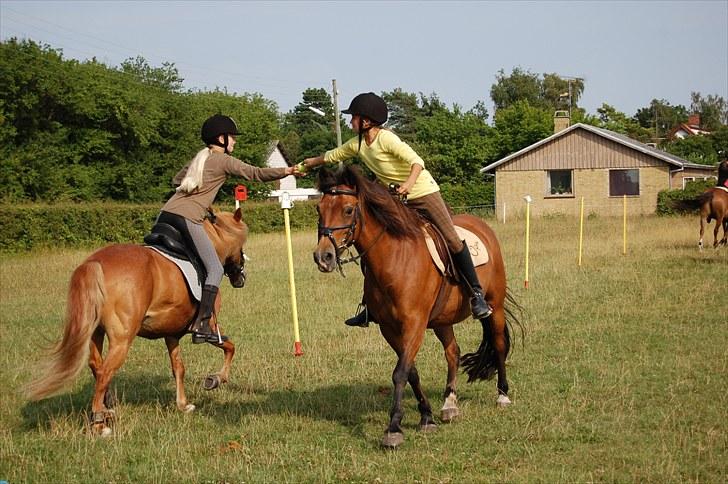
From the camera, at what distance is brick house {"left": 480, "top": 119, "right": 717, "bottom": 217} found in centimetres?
4544

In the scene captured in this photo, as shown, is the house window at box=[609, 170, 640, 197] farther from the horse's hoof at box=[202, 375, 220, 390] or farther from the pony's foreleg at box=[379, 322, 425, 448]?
the pony's foreleg at box=[379, 322, 425, 448]

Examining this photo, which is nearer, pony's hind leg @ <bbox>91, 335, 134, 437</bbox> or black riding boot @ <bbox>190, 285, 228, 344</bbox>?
pony's hind leg @ <bbox>91, 335, 134, 437</bbox>

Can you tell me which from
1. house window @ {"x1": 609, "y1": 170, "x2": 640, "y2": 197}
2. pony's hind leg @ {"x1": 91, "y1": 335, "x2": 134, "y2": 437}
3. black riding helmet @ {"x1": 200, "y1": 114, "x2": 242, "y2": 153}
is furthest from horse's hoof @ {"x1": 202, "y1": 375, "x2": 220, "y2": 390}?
house window @ {"x1": 609, "y1": 170, "x2": 640, "y2": 197}

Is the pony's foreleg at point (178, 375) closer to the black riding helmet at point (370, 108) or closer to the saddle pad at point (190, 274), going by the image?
the saddle pad at point (190, 274)

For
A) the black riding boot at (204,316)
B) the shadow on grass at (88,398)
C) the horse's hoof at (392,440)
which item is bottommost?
the shadow on grass at (88,398)

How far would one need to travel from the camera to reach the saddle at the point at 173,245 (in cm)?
806

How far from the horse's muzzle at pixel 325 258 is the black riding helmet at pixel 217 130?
2672 mm

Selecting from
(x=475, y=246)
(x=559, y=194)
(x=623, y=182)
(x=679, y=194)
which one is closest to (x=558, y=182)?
(x=559, y=194)

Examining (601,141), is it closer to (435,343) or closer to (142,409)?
(435,343)

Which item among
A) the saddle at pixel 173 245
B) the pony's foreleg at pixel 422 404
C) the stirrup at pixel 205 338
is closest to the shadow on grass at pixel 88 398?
the stirrup at pixel 205 338

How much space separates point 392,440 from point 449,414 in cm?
119

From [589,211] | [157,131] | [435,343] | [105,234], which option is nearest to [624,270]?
[435,343]

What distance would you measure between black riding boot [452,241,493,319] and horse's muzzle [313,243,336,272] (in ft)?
5.73

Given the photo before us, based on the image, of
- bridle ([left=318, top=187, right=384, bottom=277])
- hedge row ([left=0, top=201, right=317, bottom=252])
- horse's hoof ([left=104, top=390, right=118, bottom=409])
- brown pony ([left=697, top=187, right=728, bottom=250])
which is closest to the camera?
bridle ([left=318, top=187, right=384, bottom=277])
